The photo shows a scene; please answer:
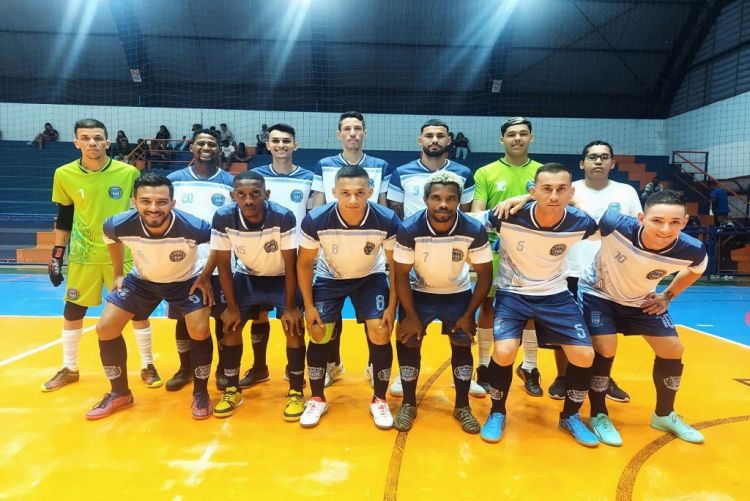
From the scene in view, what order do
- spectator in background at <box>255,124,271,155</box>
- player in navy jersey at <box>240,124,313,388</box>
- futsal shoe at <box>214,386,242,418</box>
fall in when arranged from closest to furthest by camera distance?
futsal shoe at <box>214,386,242,418</box>, player in navy jersey at <box>240,124,313,388</box>, spectator in background at <box>255,124,271,155</box>

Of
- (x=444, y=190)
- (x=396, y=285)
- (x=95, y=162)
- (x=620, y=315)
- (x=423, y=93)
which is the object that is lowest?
(x=620, y=315)

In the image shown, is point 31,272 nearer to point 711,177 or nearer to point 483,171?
point 483,171

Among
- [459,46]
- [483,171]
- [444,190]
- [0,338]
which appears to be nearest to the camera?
[444,190]

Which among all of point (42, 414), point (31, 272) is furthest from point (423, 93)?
point (42, 414)

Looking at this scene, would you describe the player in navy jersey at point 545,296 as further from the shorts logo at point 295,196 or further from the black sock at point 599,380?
the shorts logo at point 295,196

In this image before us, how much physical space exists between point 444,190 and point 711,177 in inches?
542

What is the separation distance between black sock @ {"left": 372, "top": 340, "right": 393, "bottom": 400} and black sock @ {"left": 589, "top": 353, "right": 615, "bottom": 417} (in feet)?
4.53

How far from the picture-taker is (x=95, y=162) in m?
3.68

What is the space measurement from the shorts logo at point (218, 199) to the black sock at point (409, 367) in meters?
1.91

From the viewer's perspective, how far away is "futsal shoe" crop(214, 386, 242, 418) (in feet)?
10.2

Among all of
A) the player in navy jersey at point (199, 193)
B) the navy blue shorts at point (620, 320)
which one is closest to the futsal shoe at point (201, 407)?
the player in navy jersey at point (199, 193)

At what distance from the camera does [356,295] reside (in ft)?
10.6

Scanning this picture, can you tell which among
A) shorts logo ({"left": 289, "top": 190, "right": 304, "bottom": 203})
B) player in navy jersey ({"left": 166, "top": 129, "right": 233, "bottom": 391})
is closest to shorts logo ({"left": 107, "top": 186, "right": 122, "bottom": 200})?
player in navy jersey ({"left": 166, "top": 129, "right": 233, "bottom": 391})

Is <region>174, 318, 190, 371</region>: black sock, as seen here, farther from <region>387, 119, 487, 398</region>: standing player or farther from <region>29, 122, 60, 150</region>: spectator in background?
<region>29, 122, 60, 150</region>: spectator in background
